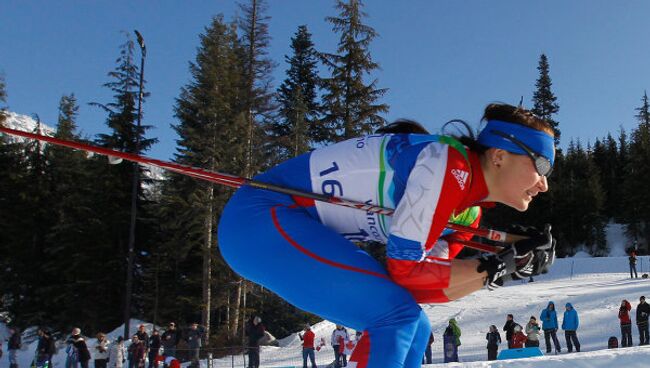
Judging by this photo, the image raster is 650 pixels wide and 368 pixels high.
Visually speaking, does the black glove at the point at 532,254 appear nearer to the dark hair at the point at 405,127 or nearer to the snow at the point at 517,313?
the dark hair at the point at 405,127

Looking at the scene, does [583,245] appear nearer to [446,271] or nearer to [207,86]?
[207,86]

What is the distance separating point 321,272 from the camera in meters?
1.94

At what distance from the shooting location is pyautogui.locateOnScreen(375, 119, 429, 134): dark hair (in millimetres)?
2389

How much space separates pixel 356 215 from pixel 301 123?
1125 inches

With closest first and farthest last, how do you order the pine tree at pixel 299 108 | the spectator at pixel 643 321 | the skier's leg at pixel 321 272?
the skier's leg at pixel 321 272 → the spectator at pixel 643 321 → the pine tree at pixel 299 108

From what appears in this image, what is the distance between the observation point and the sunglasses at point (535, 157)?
6.88ft

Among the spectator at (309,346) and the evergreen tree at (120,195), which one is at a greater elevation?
the evergreen tree at (120,195)

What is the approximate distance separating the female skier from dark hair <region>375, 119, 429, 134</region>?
0.17m

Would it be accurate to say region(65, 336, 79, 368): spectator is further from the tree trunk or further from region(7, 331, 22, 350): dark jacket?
the tree trunk

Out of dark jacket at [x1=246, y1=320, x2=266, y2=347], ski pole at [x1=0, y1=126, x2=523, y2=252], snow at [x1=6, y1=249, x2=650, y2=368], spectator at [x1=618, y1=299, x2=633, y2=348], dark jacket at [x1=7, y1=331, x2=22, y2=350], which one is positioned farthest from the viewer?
snow at [x1=6, y1=249, x2=650, y2=368]

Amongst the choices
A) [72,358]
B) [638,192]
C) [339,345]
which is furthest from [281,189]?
[638,192]

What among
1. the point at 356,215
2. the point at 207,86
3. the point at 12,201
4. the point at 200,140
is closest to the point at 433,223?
the point at 356,215

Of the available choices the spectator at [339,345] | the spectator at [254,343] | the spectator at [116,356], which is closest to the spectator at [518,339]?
the spectator at [339,345]

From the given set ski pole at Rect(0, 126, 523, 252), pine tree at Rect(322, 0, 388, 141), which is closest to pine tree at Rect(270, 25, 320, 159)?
pine tree at Rect(322, 0, 388, 141)
